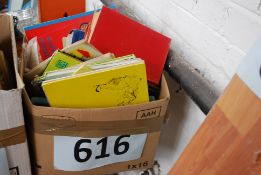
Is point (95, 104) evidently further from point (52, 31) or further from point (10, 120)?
point (52, 31)

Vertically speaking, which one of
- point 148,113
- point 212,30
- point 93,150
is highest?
point 212,30

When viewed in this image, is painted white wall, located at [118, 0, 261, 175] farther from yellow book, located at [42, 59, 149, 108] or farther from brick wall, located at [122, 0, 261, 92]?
yellow book, located at [42, 59, 149, 108]

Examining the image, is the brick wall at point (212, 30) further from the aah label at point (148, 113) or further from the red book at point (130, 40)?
the aah label at point (148, 113)

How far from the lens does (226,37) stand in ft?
3.00

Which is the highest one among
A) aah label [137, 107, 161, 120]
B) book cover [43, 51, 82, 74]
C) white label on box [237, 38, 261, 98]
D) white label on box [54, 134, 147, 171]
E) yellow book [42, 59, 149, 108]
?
white label on box [237, 38, 261, 98]

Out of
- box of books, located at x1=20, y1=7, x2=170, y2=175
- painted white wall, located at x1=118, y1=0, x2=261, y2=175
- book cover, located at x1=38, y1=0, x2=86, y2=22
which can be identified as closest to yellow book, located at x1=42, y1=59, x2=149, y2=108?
box of books, located at x1=20, y1=7, x2=170, y2=175

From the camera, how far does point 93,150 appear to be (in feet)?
3.14

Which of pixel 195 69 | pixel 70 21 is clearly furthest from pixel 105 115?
pixel 70 21

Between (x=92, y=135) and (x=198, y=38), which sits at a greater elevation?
(x=198, y=38)

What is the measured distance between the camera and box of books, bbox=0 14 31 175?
80 cm

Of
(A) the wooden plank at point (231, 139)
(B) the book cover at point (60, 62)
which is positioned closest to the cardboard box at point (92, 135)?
(B) the book cover at point (60, 62)

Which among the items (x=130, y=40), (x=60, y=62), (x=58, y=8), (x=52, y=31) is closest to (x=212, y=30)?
(x=130, y=40)

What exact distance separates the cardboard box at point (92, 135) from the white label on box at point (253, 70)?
35cm

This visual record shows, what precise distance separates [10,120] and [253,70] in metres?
0.64
